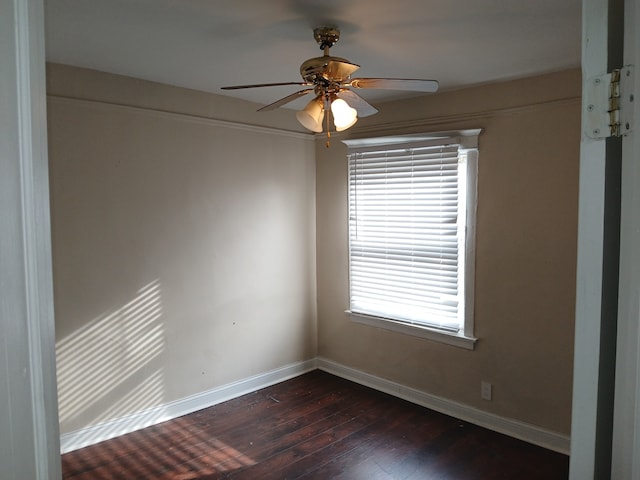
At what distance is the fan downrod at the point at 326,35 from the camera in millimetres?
2258

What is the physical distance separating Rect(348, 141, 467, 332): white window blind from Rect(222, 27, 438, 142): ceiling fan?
4.12ft

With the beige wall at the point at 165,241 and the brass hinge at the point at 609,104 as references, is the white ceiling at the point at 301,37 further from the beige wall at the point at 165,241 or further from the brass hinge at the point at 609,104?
the brass hinge at the point at 609,104

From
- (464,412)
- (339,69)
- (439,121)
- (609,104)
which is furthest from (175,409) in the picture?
(609,104)

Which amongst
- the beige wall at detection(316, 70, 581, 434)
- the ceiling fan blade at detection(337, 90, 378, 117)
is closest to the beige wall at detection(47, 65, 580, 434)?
the beige wall at detection(316, 70, 581, 434)

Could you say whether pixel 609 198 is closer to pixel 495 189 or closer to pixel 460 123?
pixel 495 189

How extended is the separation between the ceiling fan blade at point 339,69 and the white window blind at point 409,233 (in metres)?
1.50

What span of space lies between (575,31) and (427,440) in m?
2.63

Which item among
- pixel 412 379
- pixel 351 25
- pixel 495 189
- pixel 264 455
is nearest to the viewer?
pixel 351 25

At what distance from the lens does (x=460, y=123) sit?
340 centimetres

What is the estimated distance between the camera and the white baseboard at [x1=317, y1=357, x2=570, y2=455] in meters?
3.03

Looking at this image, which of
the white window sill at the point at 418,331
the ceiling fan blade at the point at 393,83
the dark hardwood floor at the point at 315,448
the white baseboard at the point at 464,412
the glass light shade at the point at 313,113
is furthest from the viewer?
the white window sill at the point at 418,331

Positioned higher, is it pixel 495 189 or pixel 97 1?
pixel 97 1

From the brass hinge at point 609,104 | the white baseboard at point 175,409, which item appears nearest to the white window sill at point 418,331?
the white baseboard at point 175,409

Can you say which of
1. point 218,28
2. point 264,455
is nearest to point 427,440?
point 264,455
